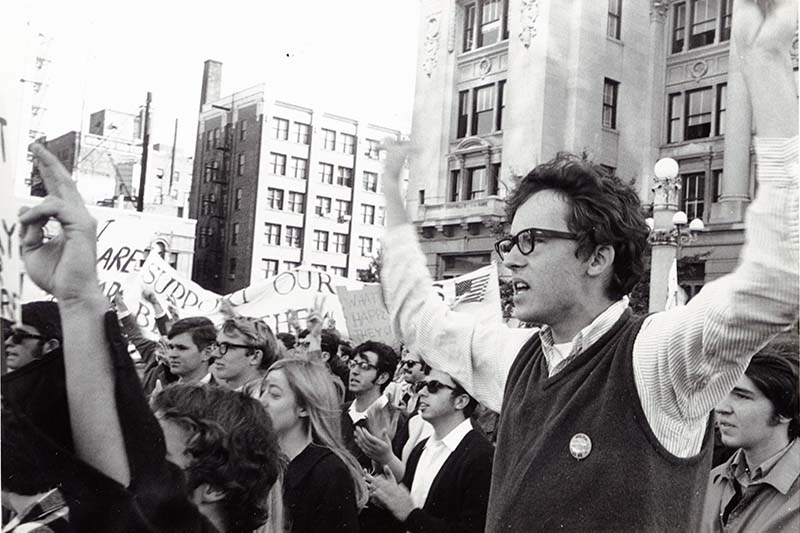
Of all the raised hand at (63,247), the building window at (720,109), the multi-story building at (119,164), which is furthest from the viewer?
the building window at (720,109)

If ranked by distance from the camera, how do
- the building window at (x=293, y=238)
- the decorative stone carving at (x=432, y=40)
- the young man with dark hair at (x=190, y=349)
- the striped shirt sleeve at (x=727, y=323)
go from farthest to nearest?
the young man with dark hair at (x=190, y=349) < the building window at (x=293, y=238) < the decorative stone carving at (x=432, y=40) < the striped shirt sleeve at (x=727, y=323)

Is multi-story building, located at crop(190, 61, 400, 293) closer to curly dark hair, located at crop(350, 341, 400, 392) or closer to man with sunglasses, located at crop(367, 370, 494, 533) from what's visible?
man with sunglasses, located at crop(367, 370, 494, 533)

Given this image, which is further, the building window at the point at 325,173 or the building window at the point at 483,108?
the building window at the point at 325,173

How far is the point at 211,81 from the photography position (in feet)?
7.43

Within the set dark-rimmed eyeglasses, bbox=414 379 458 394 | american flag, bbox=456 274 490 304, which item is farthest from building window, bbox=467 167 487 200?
dark-rimmed eyeglasses, bbox=414 379 458 394

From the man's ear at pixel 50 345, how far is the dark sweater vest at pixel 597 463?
833 millimetres

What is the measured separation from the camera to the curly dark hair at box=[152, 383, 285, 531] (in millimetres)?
2004

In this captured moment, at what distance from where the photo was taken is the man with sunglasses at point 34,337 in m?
1.50

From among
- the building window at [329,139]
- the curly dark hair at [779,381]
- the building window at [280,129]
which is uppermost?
the building window at [280,129]

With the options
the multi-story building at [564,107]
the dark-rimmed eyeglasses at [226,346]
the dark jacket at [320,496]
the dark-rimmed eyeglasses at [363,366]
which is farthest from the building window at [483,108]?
the dark-rimmed eyeglasses at [363,366]

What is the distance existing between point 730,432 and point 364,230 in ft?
5.10

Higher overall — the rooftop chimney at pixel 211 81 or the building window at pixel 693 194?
the rooftop chimney at pixel 211 81

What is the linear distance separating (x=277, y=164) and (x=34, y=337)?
140cm

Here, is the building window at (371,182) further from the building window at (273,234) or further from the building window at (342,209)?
the building window at (273,234)
